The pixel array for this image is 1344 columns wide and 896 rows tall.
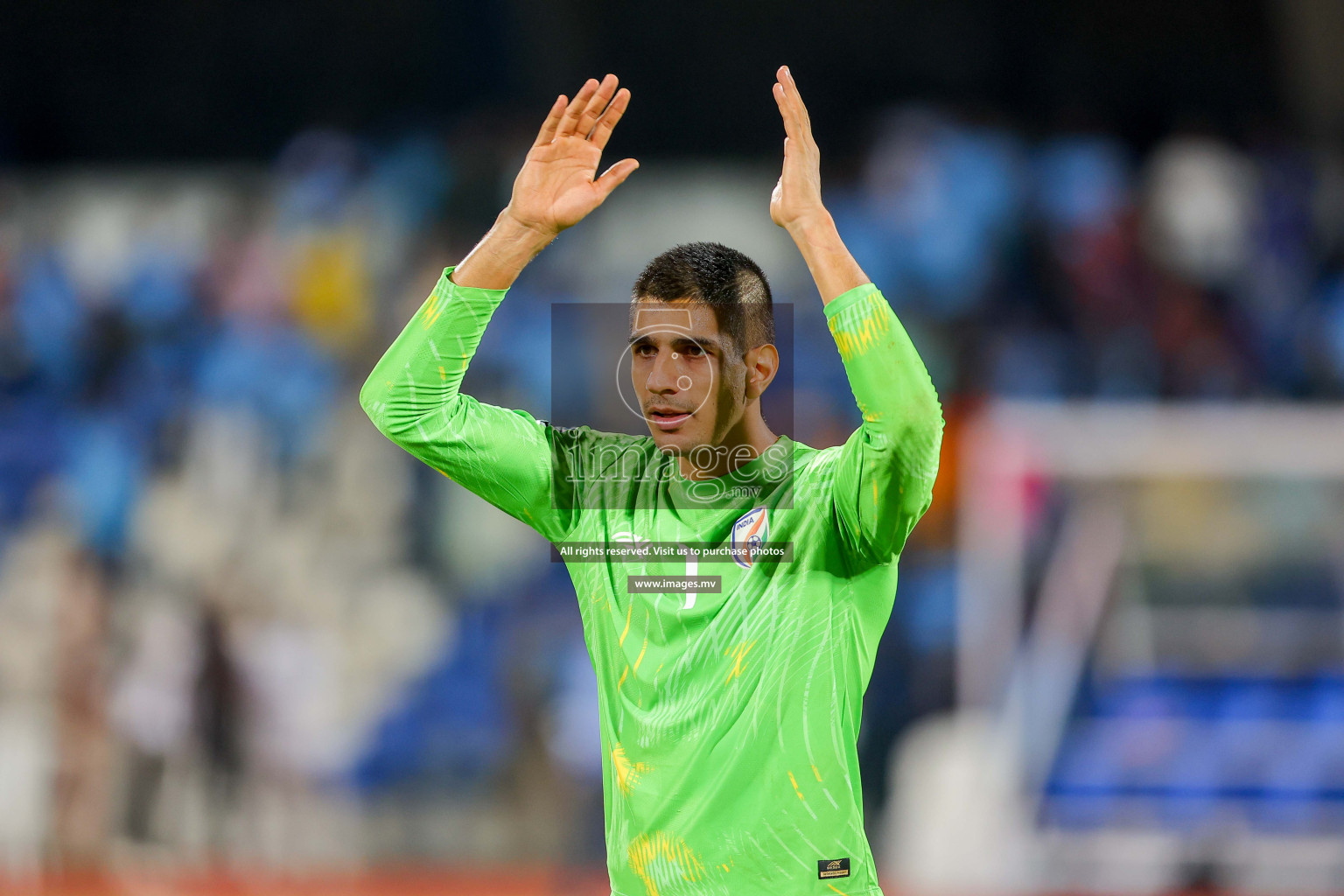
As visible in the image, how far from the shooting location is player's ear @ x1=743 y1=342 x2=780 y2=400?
273 centimetres

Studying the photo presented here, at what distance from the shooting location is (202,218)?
10.7m

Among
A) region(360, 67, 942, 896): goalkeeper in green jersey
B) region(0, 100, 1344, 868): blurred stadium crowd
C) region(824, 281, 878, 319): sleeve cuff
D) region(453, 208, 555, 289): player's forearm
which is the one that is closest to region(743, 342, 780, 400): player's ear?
region(360, 67, 942, 896): goalkeeper in green jersey

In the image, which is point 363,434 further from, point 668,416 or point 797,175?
point 797,175

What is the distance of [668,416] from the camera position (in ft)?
8.66

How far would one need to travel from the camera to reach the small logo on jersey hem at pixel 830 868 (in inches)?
98.5

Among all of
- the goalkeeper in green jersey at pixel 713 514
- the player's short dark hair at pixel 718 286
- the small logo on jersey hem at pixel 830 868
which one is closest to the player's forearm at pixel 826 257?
the goalkeeper in green jersey at pixel 713 514

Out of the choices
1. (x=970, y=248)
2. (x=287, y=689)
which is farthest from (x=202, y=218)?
(x=970, y=248)

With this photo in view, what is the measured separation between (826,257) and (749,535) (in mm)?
562

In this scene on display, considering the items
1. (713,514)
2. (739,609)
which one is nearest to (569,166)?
(713,514)

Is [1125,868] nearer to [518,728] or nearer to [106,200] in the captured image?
[518,728]

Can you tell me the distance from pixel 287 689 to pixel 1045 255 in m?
6.07

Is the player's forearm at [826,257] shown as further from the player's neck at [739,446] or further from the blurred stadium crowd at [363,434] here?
the blurred stadium crowd at [363,434]

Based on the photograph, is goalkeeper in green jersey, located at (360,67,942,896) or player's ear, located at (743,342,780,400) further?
player's ear, located at (743,342,780,400)

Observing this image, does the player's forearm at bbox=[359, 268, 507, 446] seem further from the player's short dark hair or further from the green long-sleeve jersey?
the player's short dark hair
